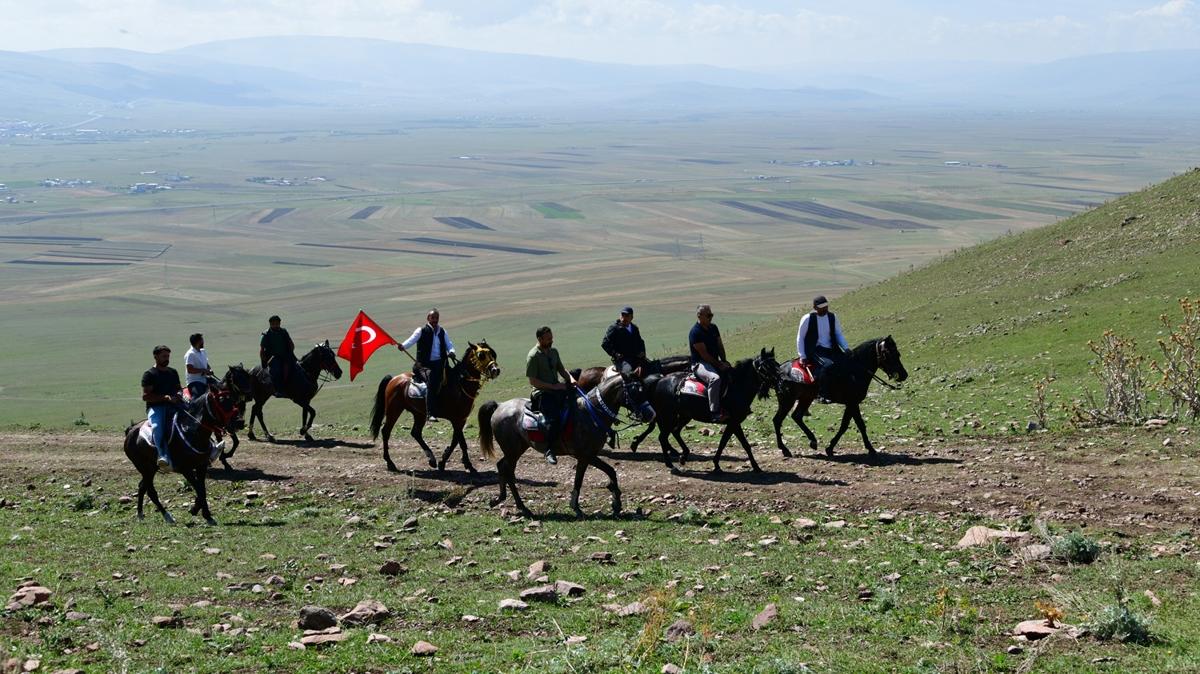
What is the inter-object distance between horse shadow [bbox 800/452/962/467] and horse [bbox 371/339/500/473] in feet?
21.1

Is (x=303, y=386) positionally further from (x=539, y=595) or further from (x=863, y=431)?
(x=539, y=595)

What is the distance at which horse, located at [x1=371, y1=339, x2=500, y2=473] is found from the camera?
21656 mm

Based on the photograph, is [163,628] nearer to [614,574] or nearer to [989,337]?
[614,574]

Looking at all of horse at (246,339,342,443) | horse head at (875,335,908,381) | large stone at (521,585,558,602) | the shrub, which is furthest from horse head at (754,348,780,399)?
horse at (246,339,342,443)

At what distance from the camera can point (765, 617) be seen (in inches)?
440

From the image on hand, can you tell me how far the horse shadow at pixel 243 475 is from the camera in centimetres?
2206

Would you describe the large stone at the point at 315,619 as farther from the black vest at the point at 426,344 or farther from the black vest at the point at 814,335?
the black vest at the point at 814,335

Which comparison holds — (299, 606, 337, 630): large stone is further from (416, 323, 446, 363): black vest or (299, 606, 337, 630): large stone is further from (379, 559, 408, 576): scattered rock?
(416, 323, 446, 363): black vest

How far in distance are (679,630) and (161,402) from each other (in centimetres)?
1121

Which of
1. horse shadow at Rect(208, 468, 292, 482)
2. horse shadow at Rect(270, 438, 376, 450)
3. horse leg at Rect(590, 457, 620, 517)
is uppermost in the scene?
horse leg at Rect(590, 457, 620, 517)

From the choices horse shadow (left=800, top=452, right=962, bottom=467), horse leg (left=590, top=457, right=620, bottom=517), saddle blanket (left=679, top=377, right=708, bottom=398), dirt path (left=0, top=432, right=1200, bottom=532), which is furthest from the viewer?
saddle blanket (left=679, top=377, right=708, bottom=398)

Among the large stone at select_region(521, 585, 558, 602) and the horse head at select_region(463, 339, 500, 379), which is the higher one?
the horse head at select_region(463, 339, 500, 379)

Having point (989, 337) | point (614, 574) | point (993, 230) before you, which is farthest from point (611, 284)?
point (614, 574)

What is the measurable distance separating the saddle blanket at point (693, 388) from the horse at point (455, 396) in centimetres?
356
